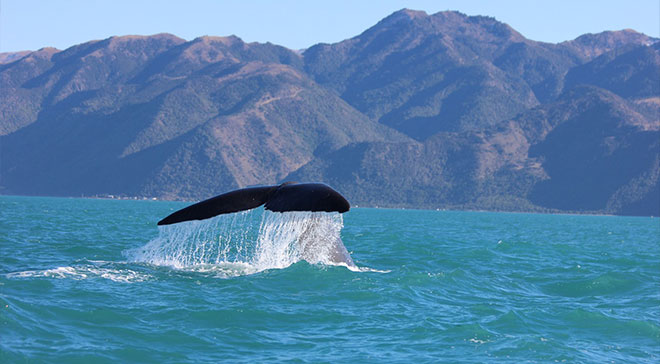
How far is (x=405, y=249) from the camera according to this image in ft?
104

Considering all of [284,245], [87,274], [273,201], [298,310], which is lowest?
[298,310]

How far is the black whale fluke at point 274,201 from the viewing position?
13.1 metres

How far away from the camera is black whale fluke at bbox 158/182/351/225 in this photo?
13141 mm

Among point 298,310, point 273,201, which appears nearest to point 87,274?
point 298,310

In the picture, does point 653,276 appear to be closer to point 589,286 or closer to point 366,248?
point 589,286

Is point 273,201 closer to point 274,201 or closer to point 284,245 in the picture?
point 274,201

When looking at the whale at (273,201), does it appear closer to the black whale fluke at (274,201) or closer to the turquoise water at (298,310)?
the black whale fluke at (274,201)

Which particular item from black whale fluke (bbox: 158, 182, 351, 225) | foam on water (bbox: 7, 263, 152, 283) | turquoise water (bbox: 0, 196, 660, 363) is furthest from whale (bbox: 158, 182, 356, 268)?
foam on water (bbox: 7, 263, 152, 283)

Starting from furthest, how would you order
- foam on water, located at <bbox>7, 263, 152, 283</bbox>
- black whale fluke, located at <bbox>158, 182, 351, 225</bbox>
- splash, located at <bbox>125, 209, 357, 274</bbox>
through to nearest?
foam on water, located at <bbox>7, 263, 152, 283</bbox> → splash, located at <bbox>125, 209, 357, 274</bbox> → black whale fluke, located at <bbox>158, 182, 351, 225</bbox>

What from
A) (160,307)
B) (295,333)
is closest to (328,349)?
(295,333)

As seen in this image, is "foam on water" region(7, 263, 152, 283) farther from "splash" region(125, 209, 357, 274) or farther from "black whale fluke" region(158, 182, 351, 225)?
"black whale fluke" region(158, 182, 351, 225)

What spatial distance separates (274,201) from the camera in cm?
1402

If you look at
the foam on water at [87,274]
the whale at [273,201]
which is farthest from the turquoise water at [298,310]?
the whale at [273,201]

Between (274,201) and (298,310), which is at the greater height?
(274,201)
